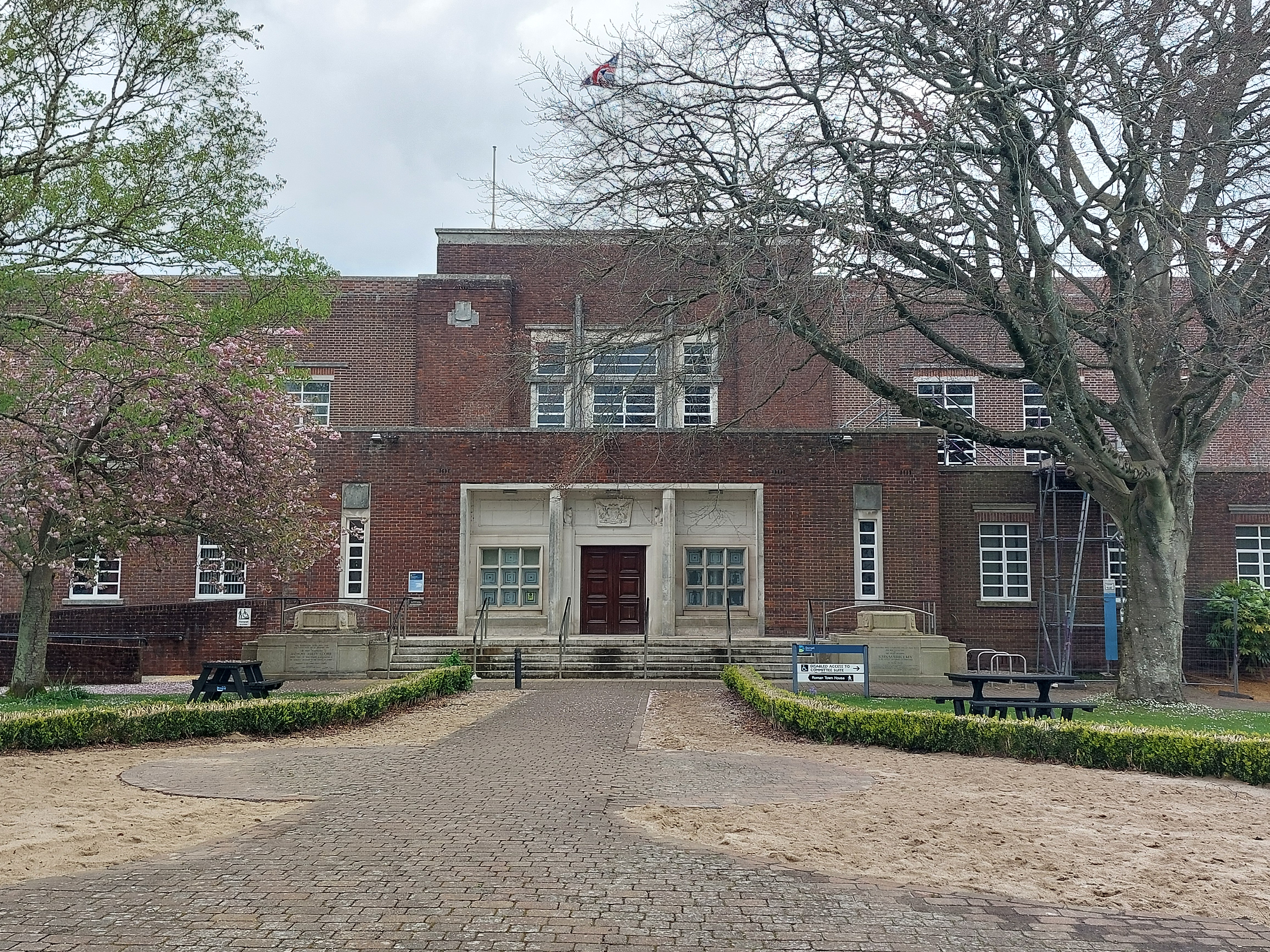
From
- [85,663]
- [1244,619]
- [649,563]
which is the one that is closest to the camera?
[85,663]

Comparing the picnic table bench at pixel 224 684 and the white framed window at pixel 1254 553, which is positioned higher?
the white framed window at pixel 1254 553

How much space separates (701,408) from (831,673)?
12.8m

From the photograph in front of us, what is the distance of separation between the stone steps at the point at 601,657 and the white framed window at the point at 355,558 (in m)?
2.00

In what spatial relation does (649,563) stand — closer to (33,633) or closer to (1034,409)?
(1034,409)

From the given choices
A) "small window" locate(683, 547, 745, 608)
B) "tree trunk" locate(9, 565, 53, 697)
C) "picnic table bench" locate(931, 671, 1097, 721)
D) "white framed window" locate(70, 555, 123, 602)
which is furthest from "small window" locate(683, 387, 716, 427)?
"tree trunk" locate(9, 565, 53, 697)

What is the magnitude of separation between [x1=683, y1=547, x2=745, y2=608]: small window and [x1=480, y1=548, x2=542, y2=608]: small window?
3192 mm

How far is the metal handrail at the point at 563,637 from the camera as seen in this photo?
2058 cm

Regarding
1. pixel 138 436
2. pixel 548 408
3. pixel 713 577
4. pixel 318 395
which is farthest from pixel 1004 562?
pixel 138 436

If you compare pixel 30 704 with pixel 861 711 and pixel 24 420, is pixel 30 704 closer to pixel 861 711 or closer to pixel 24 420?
pixel 24 420

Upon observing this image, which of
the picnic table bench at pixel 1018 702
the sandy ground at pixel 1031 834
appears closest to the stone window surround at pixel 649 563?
the picnic table bench at pixel 1018 702

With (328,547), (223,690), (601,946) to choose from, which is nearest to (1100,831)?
(601,946)

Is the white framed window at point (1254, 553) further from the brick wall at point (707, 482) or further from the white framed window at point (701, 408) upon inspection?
the white framed window at point (701, 408)

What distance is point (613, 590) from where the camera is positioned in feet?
79.4

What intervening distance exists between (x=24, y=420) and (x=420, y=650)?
9979 mm
